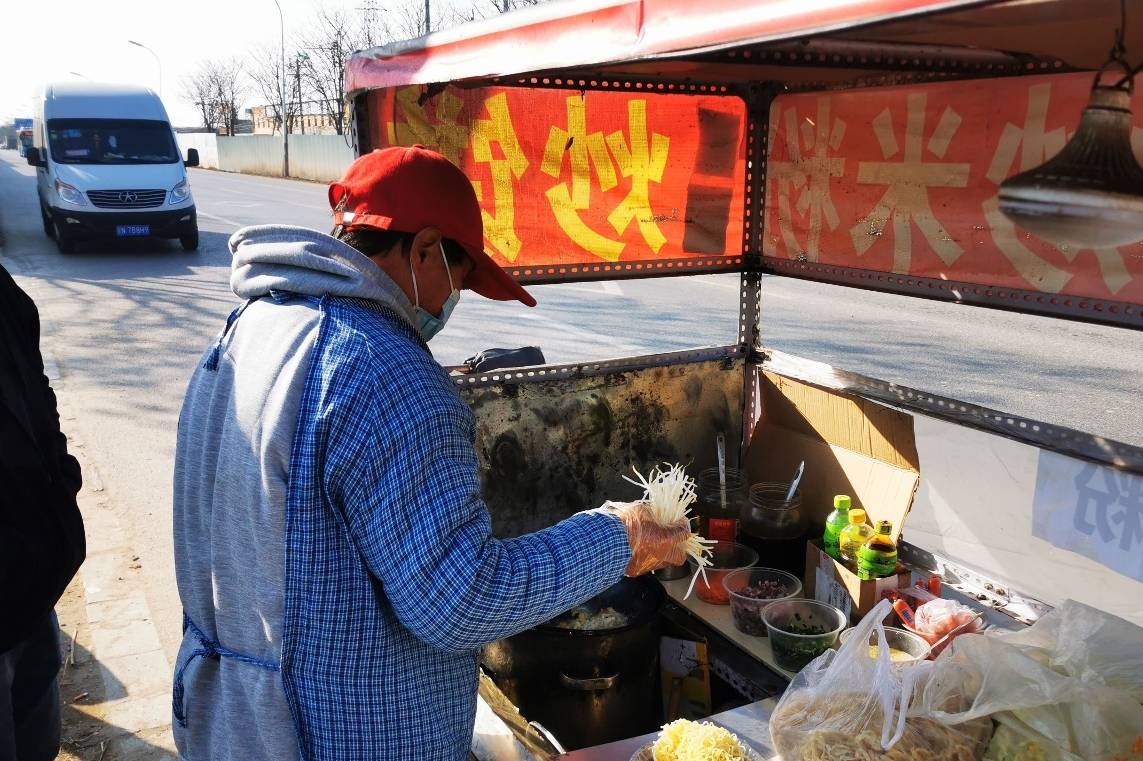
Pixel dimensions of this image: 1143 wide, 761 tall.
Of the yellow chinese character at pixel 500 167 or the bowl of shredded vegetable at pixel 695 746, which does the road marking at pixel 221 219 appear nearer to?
the yellow chinese character at pixel 500 167

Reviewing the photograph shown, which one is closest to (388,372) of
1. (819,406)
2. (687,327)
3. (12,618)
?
(12,618)

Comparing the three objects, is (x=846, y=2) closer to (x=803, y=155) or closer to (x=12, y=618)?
(x=12, y=618)

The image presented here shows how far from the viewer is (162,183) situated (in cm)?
Answer: 1515

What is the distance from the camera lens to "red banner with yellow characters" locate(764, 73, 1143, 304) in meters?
2.57

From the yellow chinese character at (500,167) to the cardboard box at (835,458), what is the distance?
1.26 metres

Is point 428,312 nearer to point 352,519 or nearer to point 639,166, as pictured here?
point 352,519

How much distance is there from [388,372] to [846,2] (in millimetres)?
916

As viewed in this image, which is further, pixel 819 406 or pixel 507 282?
pixel 819 406

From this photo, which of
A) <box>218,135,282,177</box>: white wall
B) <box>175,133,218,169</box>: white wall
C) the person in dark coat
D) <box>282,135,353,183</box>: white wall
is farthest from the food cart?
<box>175,133,218,169</box>: white wall

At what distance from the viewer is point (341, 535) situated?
157 centimetres

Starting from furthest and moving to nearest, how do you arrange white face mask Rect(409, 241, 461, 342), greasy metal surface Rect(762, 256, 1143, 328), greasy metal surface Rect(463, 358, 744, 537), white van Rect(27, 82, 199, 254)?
white van Rect(27, 82, 199, 254)
greasy metal surface Rect(463, 358, 744, 537)
greasy metal surface Rect(762, 256, 1143, 328)
white face mask Rect(409, 241, 461, 342)

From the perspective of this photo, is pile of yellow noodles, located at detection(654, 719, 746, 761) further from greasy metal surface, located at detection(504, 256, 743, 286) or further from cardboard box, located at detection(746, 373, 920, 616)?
greasy metal surface, located at detection(504, 256, 743, 286)

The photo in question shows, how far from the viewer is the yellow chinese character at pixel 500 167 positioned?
10.9 feet

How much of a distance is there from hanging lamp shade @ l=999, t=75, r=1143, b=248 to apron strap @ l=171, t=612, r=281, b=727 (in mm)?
1674
